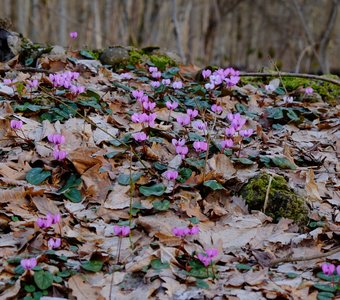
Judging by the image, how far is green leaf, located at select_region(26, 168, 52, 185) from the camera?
2654 millimetres

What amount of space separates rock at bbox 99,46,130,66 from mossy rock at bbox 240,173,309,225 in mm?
2507

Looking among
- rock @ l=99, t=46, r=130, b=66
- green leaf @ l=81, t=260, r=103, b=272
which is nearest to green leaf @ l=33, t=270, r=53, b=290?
green leaf @ l=81, t=260, r=103, b=272

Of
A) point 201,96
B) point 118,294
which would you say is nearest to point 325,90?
point 201,96

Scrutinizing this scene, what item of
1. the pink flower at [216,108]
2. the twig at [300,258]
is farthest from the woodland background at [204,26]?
the twig at [300,258]

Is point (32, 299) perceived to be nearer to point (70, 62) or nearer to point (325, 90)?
point (70, 62)

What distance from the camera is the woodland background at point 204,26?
11602 millimetres

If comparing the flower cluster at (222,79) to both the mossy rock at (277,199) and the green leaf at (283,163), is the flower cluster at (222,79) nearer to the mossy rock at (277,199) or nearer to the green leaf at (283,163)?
the green leaf at (283,163)

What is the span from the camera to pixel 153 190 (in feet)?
8.68

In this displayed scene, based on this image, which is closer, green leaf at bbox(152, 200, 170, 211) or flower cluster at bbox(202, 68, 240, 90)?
green leaf at bbox(152, 200, 170, 211)

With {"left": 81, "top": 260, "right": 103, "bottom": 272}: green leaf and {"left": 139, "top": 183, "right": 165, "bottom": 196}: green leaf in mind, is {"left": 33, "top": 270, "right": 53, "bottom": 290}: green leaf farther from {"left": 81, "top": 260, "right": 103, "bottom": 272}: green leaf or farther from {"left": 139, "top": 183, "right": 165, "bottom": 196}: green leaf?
{"left": 139, "top": 183, "right": 165, "bottom": 196}: green leaf

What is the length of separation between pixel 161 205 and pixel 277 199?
22.8 inches

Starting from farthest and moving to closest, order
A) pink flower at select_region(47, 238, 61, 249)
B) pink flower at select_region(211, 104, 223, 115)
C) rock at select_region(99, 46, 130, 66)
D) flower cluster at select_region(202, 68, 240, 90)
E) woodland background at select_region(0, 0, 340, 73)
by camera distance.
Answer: woodland background at select_region(0, 0, 340, 73), rock at select_region(99, 46, 130, 66), flower cluster at select_region(202, 68, 240, 90), pink flower at select_region(211, 104, 223, 115), pink flower at select_region(47, 238, 61, 249)

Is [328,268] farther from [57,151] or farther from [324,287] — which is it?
[57,151]

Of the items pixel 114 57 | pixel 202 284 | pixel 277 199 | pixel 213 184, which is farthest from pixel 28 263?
pixel 114 57
